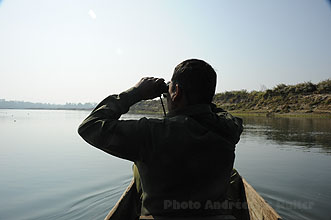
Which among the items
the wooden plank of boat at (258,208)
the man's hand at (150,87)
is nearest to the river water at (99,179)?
the wooden plank of boat at (258,208)

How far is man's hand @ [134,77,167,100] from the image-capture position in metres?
1.69

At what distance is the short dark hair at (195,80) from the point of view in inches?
60.4

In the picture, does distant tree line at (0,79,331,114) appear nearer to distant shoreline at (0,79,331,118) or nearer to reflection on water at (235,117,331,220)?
distant shoreline at (0,79,331,118)

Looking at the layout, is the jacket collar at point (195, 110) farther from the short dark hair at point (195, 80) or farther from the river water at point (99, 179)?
the river water at point (99, 179)

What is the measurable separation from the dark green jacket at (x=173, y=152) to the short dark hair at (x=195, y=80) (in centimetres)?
11

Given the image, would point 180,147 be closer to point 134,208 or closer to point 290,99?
point 134,208

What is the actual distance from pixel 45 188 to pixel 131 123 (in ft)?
19.2

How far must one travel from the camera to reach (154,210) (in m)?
1.42

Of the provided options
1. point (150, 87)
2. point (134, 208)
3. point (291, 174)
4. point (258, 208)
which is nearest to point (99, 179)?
point (134, 208)

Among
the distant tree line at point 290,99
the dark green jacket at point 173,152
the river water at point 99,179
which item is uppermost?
the distant tree line at point 290,99

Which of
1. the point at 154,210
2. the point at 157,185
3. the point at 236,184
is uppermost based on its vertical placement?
the point at 157,185

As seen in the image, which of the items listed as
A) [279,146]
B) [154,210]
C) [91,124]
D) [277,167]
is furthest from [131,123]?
[279,146]

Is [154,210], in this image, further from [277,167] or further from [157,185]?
[277,167]

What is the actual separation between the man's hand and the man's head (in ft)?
0.50
